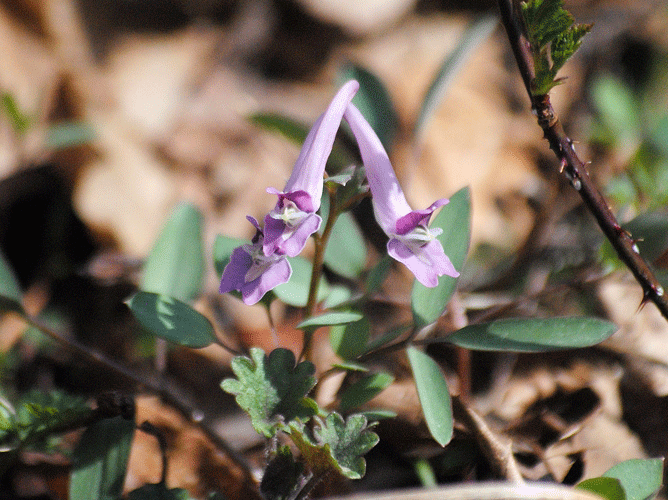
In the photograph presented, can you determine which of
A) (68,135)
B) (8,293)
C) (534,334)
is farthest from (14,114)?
(534,334)

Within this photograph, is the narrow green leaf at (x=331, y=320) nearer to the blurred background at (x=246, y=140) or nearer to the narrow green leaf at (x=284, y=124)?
the blurred background at (x=246, y=140)

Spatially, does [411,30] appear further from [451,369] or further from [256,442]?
[256,442]

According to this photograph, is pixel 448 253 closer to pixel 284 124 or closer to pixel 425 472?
pixel 425 472

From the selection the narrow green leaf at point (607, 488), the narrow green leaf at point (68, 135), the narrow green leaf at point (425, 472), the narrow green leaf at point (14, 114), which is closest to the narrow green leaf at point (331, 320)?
the narrow green leaf at point (425, 472)

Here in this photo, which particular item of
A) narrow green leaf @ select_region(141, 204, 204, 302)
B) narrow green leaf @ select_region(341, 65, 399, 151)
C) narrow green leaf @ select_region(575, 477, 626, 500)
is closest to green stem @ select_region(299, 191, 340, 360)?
narrow green leaf @ select_region(141, 204, 204, 302)

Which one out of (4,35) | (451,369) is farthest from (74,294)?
(451,369)
